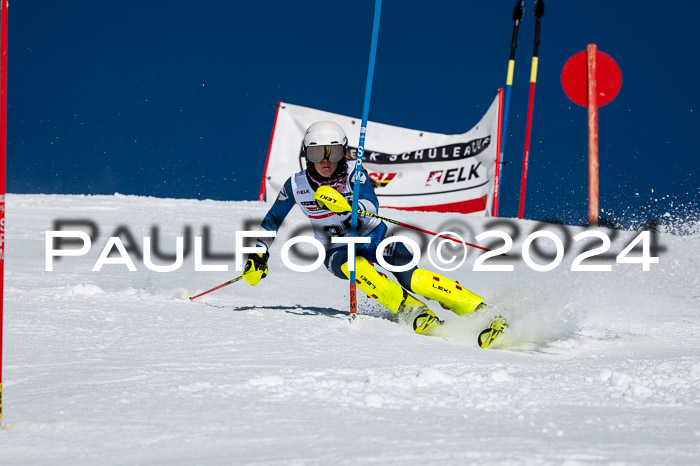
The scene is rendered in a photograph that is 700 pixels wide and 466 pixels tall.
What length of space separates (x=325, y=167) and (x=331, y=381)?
2.09 m

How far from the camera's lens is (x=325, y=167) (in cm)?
446

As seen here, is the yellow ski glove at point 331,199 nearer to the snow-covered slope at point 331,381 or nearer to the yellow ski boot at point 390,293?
the yellow ski boot at point 390,293

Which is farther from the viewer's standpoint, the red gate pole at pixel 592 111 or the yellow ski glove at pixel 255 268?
the red gate pole at pixel 592 111

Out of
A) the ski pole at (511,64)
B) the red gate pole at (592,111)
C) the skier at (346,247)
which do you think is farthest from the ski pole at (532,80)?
the skier at (346,247)

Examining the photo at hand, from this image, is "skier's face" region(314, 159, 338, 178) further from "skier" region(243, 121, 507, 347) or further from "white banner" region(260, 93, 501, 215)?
"white banner" region(260, 93, 501, 215)

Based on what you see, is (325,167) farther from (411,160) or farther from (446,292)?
(411,160)

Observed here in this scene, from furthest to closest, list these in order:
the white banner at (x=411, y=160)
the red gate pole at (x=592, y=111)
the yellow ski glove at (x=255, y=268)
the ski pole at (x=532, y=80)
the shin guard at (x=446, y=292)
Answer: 1. the white banner at (x=411, y=160)
2. the ski pole at (x=532, y=80)
3. the red gate pole at (x=592, y=111)
4. the yellow ski glove at (x=255, y=268)
5. the shin guard at (x=446, y=292)

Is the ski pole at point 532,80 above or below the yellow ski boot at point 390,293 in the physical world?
above

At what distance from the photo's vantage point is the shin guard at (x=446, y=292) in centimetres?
410

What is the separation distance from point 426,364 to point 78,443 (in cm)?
145

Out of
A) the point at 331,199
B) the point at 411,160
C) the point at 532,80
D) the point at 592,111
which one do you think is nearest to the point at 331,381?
the point at 331,199

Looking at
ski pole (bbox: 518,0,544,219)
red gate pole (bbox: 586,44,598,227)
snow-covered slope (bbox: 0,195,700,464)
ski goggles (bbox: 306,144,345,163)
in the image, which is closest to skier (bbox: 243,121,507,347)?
ski goggles (bbox: 306,144,345,163)

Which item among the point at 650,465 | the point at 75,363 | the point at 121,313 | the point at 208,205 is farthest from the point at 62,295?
the point at 208,205

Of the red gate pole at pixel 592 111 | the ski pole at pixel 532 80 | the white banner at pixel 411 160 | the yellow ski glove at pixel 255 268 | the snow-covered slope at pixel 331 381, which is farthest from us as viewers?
the white banner at pixel 411 160
